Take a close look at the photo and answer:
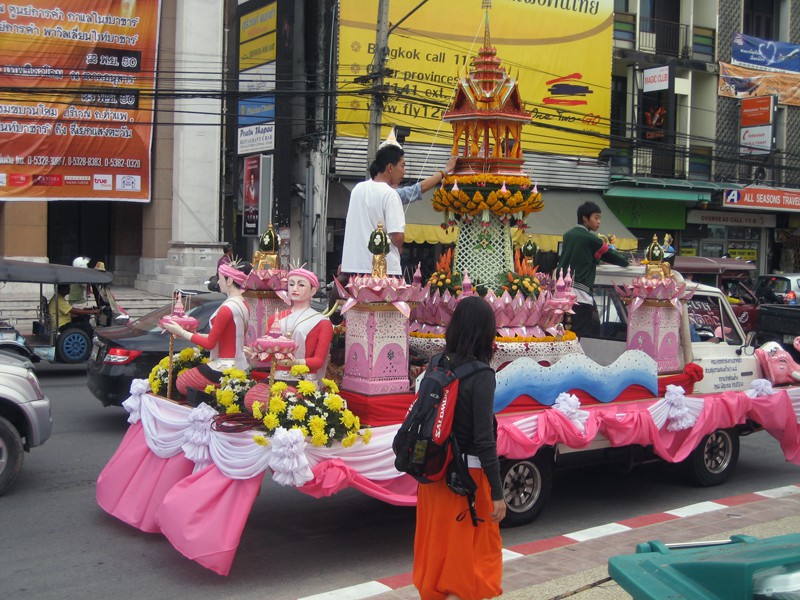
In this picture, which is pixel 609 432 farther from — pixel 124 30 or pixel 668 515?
pixel 124 30

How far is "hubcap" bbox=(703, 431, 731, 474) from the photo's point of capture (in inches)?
319

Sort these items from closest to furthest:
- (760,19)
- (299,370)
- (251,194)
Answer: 1. (299,370)
2. (251,194)
3. (760,19)

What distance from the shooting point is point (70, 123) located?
21000 millimetres

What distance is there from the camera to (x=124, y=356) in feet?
33.9

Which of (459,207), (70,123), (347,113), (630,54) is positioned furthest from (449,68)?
(459,207)

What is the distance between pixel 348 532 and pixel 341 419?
1.50 metres

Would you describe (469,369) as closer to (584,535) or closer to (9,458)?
(584,535)

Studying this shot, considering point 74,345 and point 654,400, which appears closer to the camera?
point 654,400

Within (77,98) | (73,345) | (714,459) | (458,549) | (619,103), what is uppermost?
(619,103)

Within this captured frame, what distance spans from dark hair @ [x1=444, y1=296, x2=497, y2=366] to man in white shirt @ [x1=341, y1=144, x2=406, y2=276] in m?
2.34

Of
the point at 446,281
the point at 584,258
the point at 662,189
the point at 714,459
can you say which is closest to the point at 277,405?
the point at 446,281

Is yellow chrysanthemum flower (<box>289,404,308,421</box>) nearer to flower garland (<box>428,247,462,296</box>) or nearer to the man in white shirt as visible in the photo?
the man in white shirt

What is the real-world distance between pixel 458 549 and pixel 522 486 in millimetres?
2663

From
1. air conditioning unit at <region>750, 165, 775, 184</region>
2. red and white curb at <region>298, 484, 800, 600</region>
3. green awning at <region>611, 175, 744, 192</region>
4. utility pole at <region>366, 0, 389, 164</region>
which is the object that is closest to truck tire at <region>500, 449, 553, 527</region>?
red and white curb at <region>298, 484, 800, 600</region>
